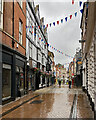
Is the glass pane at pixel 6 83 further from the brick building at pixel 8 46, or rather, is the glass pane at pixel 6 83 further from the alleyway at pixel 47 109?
the alleyway at pixel 47 109

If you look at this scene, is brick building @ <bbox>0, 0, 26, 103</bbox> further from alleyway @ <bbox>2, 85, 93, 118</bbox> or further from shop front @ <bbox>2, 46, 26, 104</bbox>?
alleyway @ <bbox>2, 85, 93, 118</bbox>

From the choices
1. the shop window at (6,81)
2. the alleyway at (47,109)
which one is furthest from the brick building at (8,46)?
the alleyway at (47,109)

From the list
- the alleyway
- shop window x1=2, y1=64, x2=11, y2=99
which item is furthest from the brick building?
the alleyway

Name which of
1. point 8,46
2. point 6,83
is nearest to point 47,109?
point 6,83

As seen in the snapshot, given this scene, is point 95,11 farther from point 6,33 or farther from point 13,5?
point 13,5

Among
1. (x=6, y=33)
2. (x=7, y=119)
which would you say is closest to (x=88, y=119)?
(x=7, y=119)

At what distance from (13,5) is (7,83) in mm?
6290

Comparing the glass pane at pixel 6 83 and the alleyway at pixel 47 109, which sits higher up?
the glass pane at pixel 6 83

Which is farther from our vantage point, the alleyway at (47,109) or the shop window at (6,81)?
the shop window at (6,81)

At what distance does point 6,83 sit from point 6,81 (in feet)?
0.47

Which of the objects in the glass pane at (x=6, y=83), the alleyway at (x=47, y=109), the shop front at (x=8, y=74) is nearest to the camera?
Result: the alleyway at (x=47, y=109)

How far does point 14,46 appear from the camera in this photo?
1459cm

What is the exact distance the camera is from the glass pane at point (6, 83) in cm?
1223

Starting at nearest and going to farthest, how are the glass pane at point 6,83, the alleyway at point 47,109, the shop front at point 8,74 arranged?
the alleyway at point 47,109
the shop front at point 8,74
the glass pane at point 6,83
